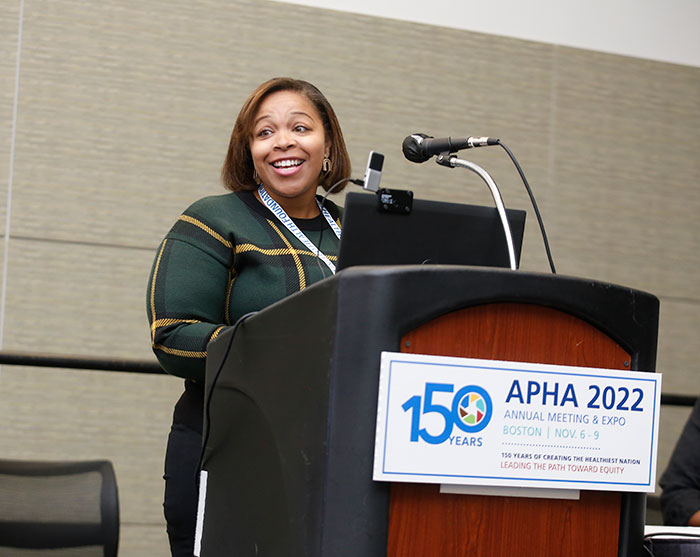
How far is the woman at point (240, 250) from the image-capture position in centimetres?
162

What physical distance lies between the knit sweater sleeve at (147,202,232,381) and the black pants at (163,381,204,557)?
0.12 metres

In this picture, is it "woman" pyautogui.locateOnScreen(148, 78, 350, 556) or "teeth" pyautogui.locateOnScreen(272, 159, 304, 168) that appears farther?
"teeth" pyautogui.locateOnScreen(272, 159, 304, 168)

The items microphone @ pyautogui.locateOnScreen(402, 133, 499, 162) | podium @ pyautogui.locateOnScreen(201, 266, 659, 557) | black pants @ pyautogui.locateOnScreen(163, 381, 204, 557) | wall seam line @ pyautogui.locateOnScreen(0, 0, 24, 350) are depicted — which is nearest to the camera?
podium @ pyautogui.locateOnScreen(201, 266, 659, 557)

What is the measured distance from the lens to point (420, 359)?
3.00 feet

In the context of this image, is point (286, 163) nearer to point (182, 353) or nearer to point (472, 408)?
point (182, 353)

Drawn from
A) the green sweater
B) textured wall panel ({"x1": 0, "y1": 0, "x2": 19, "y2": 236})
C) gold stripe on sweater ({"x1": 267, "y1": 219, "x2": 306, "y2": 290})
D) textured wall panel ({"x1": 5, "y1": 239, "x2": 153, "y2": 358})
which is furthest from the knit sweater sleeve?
textured wall panel ({"x1": 0, "y1": 0, "x2": 19, "y2": 236})

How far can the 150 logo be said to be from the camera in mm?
918

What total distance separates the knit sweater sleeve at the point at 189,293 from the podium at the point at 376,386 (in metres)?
0.49

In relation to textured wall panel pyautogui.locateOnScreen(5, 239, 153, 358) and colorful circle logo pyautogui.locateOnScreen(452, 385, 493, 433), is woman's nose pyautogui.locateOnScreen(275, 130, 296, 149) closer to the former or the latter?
colorful circle logo pyautogui.locateOnScreen(452, 385, 493, 433)

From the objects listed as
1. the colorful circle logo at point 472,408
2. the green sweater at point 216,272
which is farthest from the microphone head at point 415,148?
the colorful circle logo at point 472,408

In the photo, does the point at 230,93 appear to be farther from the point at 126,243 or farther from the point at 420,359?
the point at 420,359

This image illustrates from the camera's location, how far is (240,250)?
1.71 m

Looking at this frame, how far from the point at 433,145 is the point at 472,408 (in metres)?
0.67

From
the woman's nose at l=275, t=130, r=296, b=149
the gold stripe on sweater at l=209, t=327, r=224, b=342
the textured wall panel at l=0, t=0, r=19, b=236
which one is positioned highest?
the textured wall panel at l=0, t=0, r=19, b=236
